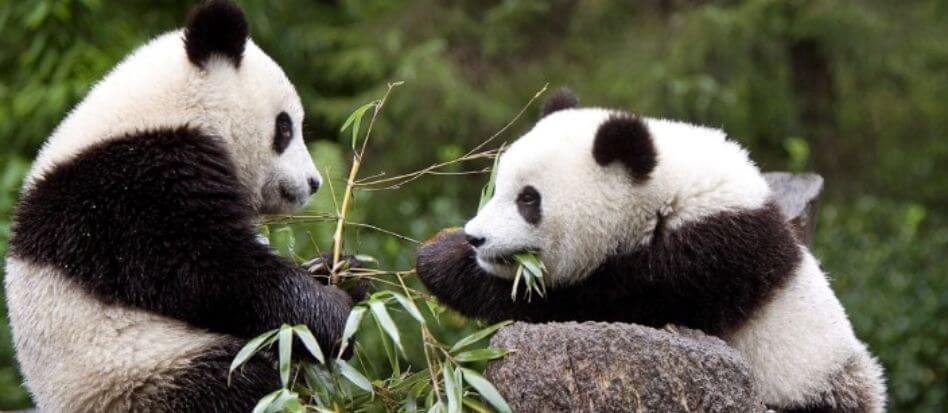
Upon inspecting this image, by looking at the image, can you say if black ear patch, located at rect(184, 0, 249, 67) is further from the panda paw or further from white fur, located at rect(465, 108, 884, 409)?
white fur, located at rect(465, 108, 884, 409)

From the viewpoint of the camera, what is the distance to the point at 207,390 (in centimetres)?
412

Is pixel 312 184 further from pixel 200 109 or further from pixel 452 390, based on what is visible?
pixel 452 390

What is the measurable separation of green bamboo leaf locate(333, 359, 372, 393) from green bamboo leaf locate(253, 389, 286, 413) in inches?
12.3

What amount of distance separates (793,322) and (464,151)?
5.44 meters

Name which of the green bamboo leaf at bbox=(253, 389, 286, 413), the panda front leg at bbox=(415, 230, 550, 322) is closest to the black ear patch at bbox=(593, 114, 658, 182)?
the panda front leg at bbox=(415, 230, 550, 322)

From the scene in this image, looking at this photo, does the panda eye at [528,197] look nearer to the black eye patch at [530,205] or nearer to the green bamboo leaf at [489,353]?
the black eye patch at [530,205]

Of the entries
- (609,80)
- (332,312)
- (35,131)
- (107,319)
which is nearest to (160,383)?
(107,319)

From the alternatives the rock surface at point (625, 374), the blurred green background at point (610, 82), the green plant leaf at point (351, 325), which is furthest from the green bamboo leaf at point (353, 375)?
the blurred green background at point (610, 82)

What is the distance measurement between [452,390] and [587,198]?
104 cm

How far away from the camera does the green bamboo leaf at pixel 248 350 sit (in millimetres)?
4016

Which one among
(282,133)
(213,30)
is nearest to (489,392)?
(282,133)

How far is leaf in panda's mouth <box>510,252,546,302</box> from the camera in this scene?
179 inches

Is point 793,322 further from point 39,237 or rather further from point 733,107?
point 733,107

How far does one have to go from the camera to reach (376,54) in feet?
32.8
